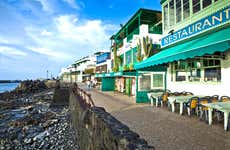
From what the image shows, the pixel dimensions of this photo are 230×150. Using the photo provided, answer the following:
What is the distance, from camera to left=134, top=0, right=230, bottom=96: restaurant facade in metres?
5.96

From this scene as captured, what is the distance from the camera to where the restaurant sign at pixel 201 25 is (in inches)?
262

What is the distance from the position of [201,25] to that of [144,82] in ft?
17.6

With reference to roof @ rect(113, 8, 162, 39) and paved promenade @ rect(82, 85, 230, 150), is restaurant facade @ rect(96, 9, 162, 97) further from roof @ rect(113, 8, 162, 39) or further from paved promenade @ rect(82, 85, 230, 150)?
paved promenade @ rect(82, 85, 230, 150)

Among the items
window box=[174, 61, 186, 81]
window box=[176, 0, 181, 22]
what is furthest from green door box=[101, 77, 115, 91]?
window box=[176, 0, 181, 22]

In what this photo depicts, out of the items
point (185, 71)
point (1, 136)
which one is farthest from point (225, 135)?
point (1, 136)

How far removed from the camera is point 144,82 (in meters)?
11.5

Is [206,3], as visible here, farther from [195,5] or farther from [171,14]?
[171,14]

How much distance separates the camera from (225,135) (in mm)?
4820

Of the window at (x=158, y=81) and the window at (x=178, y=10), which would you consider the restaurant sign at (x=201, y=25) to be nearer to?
the window at (x=178, y=10)

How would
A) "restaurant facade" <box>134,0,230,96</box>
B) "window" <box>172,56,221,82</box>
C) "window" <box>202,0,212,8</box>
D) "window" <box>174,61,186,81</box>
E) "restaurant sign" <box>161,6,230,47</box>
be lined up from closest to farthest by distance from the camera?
Answer: "restaurant facade" <box>134,0,230,96</box> < "restaurant sign" <box>161,6,230,47</box> < "window" <box>172,56,221,82</box> < "window" <box>202,0,212,8</box> < "window" <box>174,61,186,81</box>

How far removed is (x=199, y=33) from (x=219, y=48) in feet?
12.1

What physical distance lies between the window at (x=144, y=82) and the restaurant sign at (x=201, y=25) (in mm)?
2850

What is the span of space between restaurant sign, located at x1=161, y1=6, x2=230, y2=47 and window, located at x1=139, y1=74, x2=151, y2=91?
2850 millimetres

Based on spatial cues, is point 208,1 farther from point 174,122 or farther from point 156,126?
point 156,126
